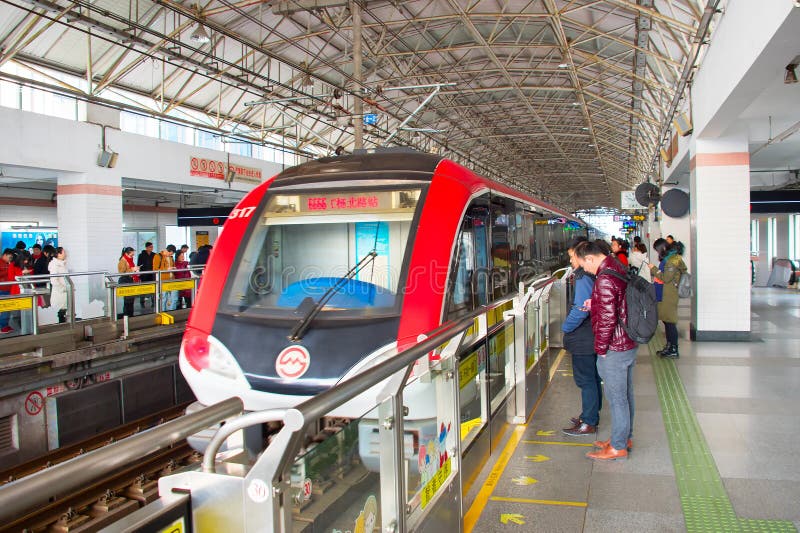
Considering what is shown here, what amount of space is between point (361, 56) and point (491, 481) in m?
12.3

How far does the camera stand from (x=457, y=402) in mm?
3604

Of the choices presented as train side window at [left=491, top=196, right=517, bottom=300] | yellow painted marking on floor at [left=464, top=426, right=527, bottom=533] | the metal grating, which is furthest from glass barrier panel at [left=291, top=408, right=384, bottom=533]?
the metal grating

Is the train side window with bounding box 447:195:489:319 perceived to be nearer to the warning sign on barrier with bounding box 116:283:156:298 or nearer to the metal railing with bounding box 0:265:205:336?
the metal railing with bounding box 0:265:205:336

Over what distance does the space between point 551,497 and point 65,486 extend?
3.46 metres

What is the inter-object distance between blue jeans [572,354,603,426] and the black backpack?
93 cm

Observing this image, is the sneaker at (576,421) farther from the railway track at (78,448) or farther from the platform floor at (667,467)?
the railway track at (78,448)

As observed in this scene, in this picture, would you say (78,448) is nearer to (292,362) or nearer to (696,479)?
(292,362)

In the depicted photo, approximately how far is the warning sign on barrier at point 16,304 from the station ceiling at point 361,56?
15.0 ft

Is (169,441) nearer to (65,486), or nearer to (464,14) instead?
(65,486)

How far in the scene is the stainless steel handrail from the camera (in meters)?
1.22

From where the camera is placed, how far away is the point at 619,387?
477 cm

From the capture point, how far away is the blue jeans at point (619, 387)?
4.76m

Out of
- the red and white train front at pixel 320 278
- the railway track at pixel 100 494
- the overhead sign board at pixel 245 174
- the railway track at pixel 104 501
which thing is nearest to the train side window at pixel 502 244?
the red and white train front at pixel 320 278

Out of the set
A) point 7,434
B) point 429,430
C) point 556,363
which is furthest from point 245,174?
point 429,430
